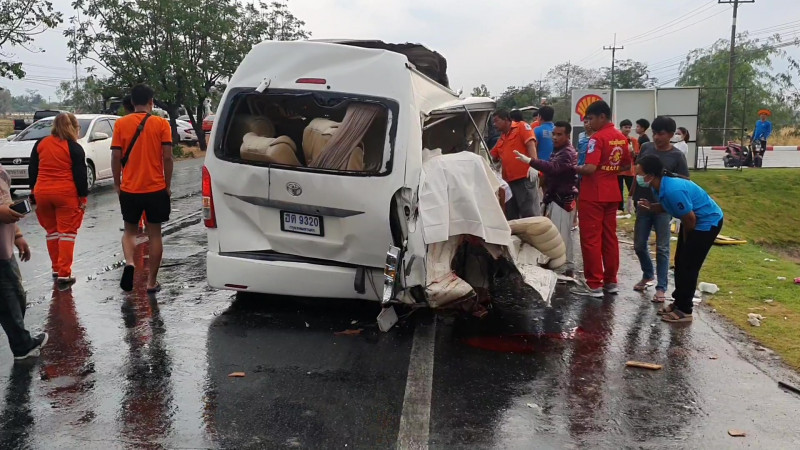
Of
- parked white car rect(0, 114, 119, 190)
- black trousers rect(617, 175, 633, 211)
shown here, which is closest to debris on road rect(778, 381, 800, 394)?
black trousers rect(617, 175, 633, 211)

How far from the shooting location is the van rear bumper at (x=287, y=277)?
5.59 meters

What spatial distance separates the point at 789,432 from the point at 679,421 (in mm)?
625

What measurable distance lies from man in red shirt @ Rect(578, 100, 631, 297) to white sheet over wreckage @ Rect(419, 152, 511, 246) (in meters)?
1.74

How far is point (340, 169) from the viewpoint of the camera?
551 cm

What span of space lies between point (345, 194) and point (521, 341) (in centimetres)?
189

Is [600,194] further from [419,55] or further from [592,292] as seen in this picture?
[419,55]

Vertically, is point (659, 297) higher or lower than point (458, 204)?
lower

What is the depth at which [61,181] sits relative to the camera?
7.00 meters

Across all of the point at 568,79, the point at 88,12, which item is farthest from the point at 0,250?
the point at 568,79

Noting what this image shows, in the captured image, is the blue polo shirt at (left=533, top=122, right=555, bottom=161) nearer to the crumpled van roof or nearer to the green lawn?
the crumpled van roof

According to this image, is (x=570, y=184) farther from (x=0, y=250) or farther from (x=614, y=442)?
(x=0, y=250)


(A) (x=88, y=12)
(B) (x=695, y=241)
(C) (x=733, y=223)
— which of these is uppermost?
(A) (x=88, y=12)

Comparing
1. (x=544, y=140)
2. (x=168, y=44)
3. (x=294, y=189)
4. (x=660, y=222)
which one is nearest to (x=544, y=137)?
(x=544, y=140)

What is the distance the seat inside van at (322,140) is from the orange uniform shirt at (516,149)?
3.03 m
